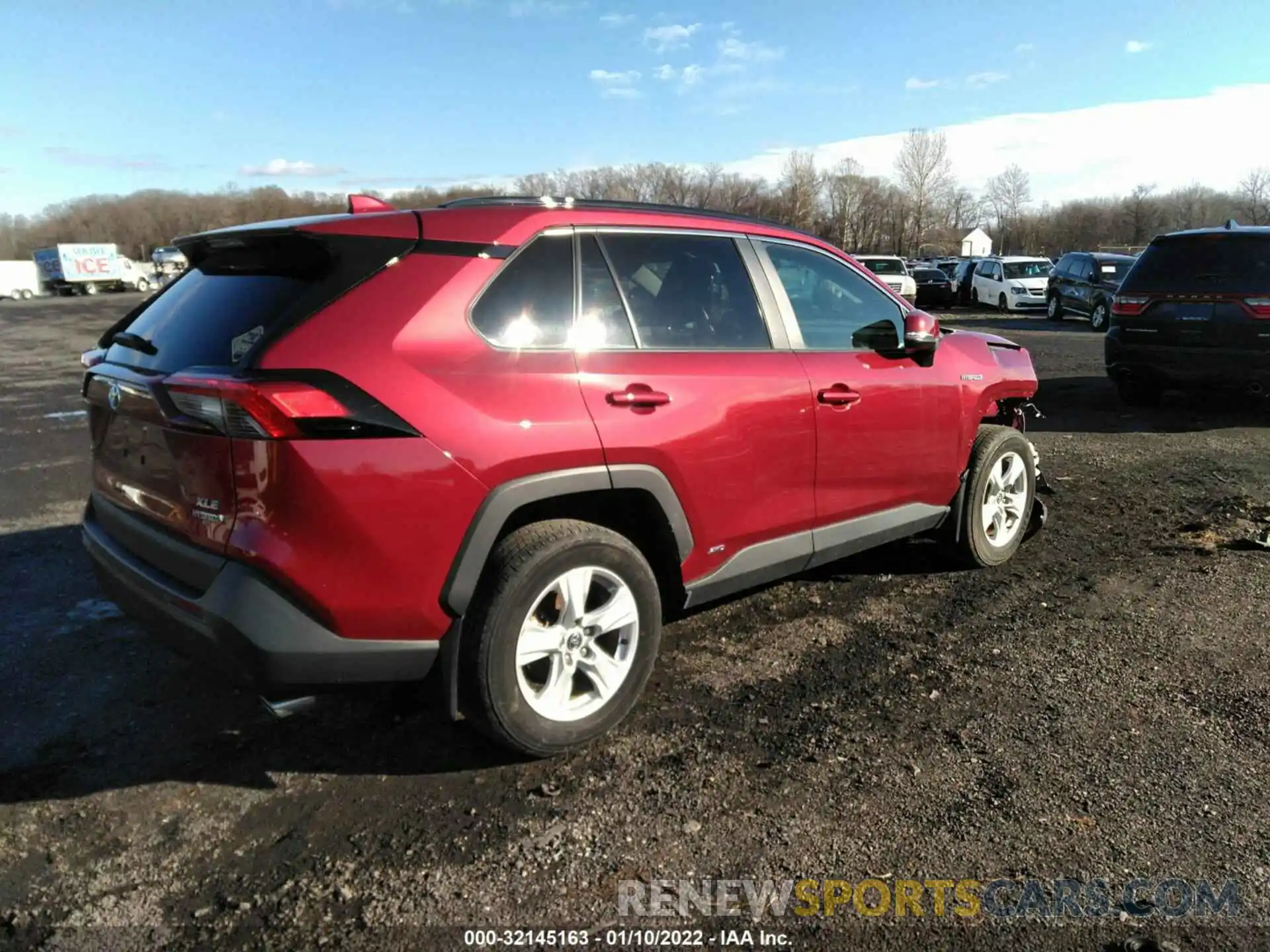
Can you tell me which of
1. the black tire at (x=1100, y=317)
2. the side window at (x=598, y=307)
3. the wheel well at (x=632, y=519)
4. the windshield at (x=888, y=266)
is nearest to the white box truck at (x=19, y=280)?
the windshield at (x=888, y=266)

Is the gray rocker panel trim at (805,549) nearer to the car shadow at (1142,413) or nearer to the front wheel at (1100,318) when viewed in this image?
the car shadow at (1142,413)

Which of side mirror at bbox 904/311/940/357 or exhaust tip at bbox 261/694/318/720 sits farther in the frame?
side mirror at bbox 904/311/940/357

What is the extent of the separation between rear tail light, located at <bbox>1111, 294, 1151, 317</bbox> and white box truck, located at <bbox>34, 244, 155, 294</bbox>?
66031 mm

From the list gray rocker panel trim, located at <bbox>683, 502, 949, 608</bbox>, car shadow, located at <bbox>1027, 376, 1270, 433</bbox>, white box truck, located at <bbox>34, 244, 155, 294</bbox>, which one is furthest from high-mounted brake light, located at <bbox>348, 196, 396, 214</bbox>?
white box truck, located at <bbox>34, 244, 155, 294</bbox>

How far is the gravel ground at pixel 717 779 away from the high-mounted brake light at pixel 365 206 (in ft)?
5.48

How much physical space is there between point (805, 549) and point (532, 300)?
5.39 feet

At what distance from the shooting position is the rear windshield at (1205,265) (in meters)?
8.20

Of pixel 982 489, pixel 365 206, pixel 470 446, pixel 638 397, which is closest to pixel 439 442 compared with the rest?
pixel 470 446

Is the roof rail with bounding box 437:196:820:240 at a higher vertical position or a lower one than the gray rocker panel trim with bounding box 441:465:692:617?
higher

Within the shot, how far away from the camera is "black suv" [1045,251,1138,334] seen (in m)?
19.6

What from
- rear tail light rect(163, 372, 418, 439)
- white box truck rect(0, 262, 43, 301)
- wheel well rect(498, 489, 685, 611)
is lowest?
white box truck rect(0, 262, 43, 301)

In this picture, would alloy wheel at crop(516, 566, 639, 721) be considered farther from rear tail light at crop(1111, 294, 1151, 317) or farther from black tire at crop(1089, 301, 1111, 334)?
black tire at crop(1089, 301, 1111, 334)

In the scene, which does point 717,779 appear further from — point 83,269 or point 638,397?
point 83,269

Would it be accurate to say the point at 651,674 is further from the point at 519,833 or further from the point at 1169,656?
the point at 1169,656
